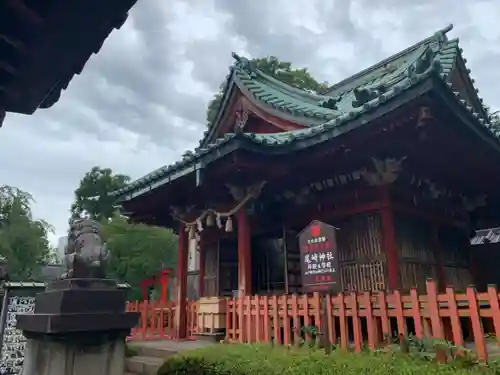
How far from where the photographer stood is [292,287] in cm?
898

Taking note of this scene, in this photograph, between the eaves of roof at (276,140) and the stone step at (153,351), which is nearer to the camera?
the eaves of roof at (276,140)

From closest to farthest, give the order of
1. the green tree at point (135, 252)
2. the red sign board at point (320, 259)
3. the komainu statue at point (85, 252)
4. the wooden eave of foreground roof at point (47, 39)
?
the wooden eave of foreground roof at point (47, 39) → the komainu statue at point (85, 252) → the red sign board at point (320, 259) → the green tree at point (135, 252)

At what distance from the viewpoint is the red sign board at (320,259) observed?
15.4 feet

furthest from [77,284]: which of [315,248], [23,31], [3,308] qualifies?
[3,308]

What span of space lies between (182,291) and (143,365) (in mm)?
2938

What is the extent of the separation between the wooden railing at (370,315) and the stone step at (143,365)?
1369 millimetres

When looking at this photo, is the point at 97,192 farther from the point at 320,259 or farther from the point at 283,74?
the point at 320,259

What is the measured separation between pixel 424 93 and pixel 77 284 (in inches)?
193

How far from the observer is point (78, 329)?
3.62 meters

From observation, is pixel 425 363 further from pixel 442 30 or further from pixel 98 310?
pixel 442 30

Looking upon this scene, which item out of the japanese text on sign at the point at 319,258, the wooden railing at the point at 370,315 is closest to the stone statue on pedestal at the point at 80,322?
the japanese text on sign at the point at 319,258

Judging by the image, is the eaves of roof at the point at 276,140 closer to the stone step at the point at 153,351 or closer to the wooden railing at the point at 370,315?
the wooden railing at the point at 370,315

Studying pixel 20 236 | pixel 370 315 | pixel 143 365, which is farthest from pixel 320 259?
pixel 20 236

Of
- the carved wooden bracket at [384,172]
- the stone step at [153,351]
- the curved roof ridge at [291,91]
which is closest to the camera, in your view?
the stone step at [153,351]
